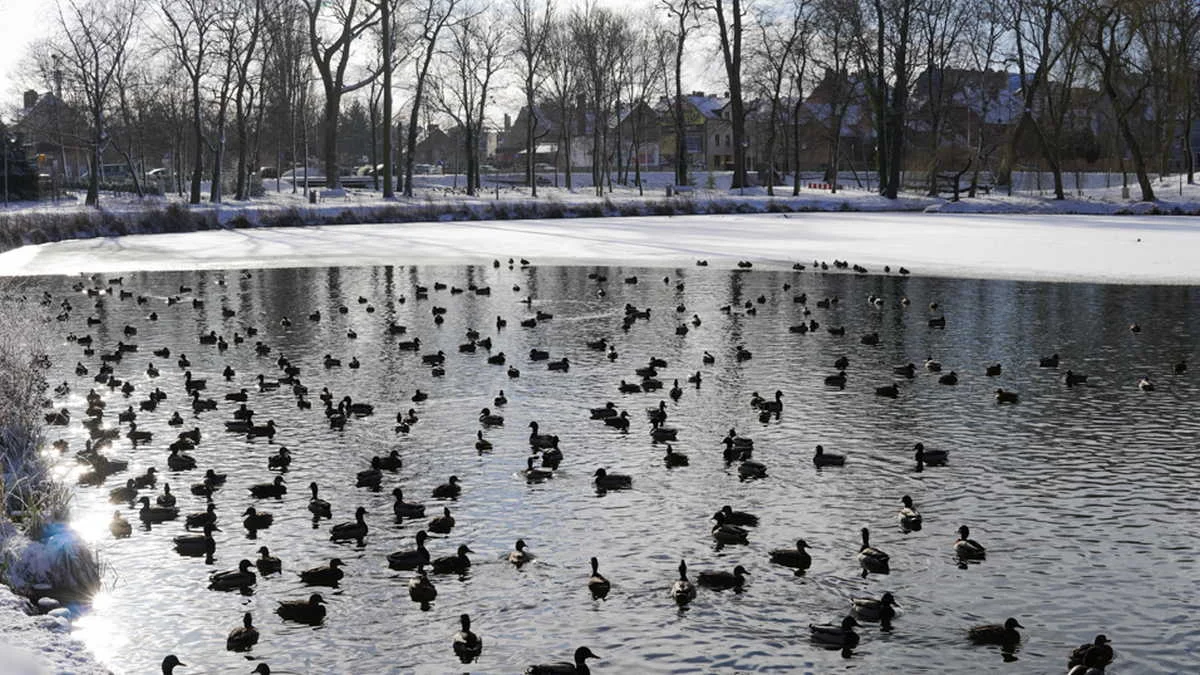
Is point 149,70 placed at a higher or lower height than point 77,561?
higher

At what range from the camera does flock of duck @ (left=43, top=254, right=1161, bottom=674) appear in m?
12.2

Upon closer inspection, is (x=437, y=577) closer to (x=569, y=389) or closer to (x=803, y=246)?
(x=569, y=389)

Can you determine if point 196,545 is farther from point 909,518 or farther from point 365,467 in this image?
point 909,518

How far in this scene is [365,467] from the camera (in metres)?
17.8

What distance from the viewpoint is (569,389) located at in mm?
22984

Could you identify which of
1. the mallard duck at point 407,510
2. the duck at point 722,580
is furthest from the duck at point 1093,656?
the mallard duck at point 407,510

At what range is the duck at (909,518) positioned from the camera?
47.7 ft

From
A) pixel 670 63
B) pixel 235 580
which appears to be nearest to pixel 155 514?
pixel 235 580

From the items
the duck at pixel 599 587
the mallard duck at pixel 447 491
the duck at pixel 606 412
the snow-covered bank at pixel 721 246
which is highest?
the snow-covered bank at pixel 721 246

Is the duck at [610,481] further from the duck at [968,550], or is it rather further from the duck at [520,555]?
the duck at [968,550]

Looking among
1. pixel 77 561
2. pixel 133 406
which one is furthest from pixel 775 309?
pixel 77 561

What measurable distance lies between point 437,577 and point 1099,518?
25.6ft

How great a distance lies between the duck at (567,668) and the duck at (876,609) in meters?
2.78

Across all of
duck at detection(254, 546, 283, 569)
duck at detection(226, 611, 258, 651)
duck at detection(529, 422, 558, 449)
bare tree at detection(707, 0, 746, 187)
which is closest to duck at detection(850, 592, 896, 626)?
duck at detection(226, 611, 258, 651)
